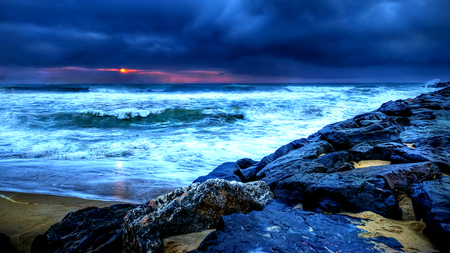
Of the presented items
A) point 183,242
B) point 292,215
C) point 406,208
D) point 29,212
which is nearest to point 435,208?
point 406,208

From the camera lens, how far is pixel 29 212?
296cm

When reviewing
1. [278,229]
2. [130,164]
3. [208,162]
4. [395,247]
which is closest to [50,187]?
[130,164]

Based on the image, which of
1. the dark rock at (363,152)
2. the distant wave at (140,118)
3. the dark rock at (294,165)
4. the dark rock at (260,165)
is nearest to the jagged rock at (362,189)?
the dark rock at (294,165)

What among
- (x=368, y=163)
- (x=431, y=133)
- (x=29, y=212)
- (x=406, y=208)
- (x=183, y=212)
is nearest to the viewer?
(x=183, y=212)

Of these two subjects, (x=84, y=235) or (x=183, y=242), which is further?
(x=84, y=235)

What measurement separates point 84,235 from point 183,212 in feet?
2.98

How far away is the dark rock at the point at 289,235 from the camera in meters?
1.53

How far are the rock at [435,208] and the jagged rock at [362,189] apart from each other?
0.20m

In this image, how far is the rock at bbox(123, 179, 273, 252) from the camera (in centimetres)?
180

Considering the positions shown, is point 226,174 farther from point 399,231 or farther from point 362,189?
point 399,231

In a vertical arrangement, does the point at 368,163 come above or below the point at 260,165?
above

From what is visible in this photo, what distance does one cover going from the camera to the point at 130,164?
5355 mm

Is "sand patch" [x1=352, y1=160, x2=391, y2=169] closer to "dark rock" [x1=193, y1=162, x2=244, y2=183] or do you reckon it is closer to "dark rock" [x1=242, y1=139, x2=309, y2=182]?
"dark rock" [x1=242, y1=139, x2=309, y2=182]

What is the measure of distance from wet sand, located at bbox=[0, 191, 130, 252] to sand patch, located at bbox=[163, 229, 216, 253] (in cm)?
147
